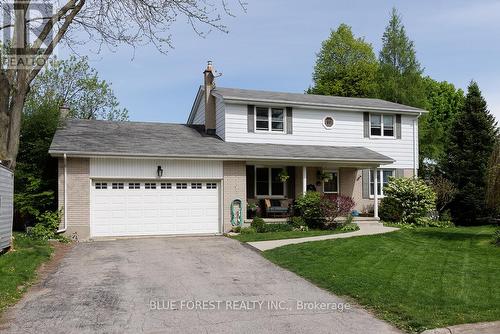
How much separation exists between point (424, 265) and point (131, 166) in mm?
10626

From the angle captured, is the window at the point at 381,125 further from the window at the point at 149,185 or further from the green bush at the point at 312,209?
the window at the point at 149,185

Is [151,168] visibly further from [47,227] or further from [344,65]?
[344,65]

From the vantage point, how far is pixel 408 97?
121ft

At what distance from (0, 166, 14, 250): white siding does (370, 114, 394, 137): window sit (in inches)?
644

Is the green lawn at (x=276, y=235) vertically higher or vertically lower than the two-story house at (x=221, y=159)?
lower

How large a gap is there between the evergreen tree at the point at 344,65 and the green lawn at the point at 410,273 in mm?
30287

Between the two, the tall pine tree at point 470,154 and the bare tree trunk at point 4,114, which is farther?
the tall pine tree at point 470,154

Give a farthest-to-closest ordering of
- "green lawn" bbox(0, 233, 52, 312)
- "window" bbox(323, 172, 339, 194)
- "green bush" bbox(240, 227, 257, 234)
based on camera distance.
A: "window" bbox(323, 172, 339, 194)
"green bush" bbox(240, 227, 257, 234)
"green lawn" bbox(0, 233, 52, 312)

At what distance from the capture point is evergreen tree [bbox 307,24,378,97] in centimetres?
4459

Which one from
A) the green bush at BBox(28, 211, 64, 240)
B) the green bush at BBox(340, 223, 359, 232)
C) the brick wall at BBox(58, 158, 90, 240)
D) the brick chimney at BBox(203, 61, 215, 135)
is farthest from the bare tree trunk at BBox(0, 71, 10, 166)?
the green bush at BBox(340, 223, 359, 232)

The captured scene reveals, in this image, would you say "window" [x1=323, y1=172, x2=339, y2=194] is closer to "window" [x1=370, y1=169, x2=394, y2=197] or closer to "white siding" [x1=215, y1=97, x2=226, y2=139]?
"window" [x1=370, y1=169, x2=394, y2=197]

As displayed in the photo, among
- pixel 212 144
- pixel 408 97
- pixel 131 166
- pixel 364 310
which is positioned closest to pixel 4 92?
pixel 131 166

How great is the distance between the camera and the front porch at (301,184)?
20.5 meters

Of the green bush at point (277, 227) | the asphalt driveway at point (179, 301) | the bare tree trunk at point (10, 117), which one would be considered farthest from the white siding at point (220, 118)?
the asphalt driveway at point (179, 301)
